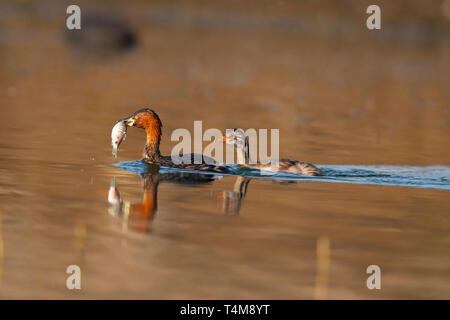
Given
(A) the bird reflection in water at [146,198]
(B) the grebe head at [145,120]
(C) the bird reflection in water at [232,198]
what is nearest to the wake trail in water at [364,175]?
(A) the bird reflection in water at [146,198]

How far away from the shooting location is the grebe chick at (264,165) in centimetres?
1523

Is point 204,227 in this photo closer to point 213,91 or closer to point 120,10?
point 213,91

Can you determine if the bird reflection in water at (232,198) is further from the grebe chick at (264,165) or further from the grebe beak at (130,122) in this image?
the grebe beak at (130,122)

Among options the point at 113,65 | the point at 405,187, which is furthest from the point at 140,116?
the point at 113,65

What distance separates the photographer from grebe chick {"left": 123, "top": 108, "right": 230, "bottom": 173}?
15515mm

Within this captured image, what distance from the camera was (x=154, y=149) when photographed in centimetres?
1588

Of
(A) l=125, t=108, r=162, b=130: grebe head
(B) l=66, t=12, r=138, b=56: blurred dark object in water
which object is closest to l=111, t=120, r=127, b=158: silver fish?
(A) l=125, t=108, r=162, b=130: grebe head

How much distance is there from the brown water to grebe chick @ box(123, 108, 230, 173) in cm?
58

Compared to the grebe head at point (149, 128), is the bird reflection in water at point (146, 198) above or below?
below

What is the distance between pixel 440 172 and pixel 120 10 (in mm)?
55420

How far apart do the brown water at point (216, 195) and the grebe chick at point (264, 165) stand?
1.73ft

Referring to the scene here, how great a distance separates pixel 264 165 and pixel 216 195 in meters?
2.52

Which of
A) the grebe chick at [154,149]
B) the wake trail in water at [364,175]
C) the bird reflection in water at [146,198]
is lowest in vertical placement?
the bird reflection in water at [146,198]

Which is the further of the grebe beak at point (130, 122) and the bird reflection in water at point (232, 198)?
the grebe beak at point (130, 122)
